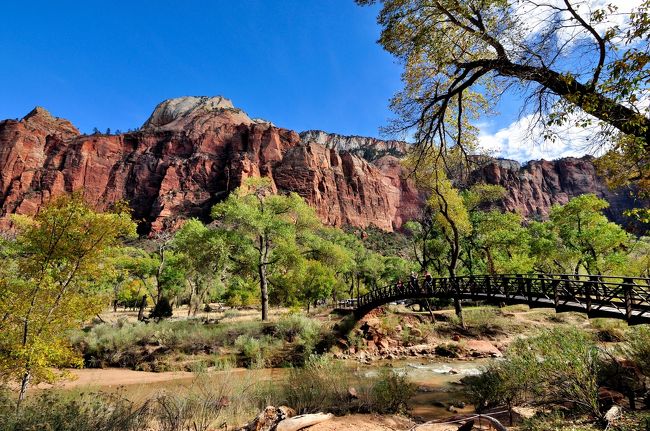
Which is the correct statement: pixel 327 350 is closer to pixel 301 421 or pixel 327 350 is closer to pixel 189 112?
pixel 301 421

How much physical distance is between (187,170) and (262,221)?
119716 mm

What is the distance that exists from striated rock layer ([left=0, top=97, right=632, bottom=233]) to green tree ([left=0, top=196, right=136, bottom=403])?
347 feet

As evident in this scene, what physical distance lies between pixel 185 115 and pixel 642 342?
189 m

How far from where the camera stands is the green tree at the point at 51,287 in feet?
29.7

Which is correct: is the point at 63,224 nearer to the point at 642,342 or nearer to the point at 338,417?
the point at 338,417

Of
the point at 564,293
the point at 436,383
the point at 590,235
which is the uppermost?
the point at 590,235

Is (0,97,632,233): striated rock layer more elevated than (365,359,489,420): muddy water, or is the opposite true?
(0,97,632,233): striated rock layer

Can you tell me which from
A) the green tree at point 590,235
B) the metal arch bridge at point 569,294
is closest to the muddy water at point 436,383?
the metal arch bridge at point 569,294

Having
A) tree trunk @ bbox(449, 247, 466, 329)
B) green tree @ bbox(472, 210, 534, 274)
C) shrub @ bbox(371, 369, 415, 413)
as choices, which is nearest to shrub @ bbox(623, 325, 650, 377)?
shrub @ bbox(371, 369, 415, 413)

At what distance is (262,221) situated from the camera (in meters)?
25.2

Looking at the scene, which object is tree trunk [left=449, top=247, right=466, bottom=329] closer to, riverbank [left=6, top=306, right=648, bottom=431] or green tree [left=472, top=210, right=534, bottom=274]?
riverbank [left=6, top=306, right=648, bottom=431]

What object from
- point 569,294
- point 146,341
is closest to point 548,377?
point 569,294

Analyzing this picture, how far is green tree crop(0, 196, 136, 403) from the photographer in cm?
905

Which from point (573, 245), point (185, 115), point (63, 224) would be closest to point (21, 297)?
point (63, 224)
